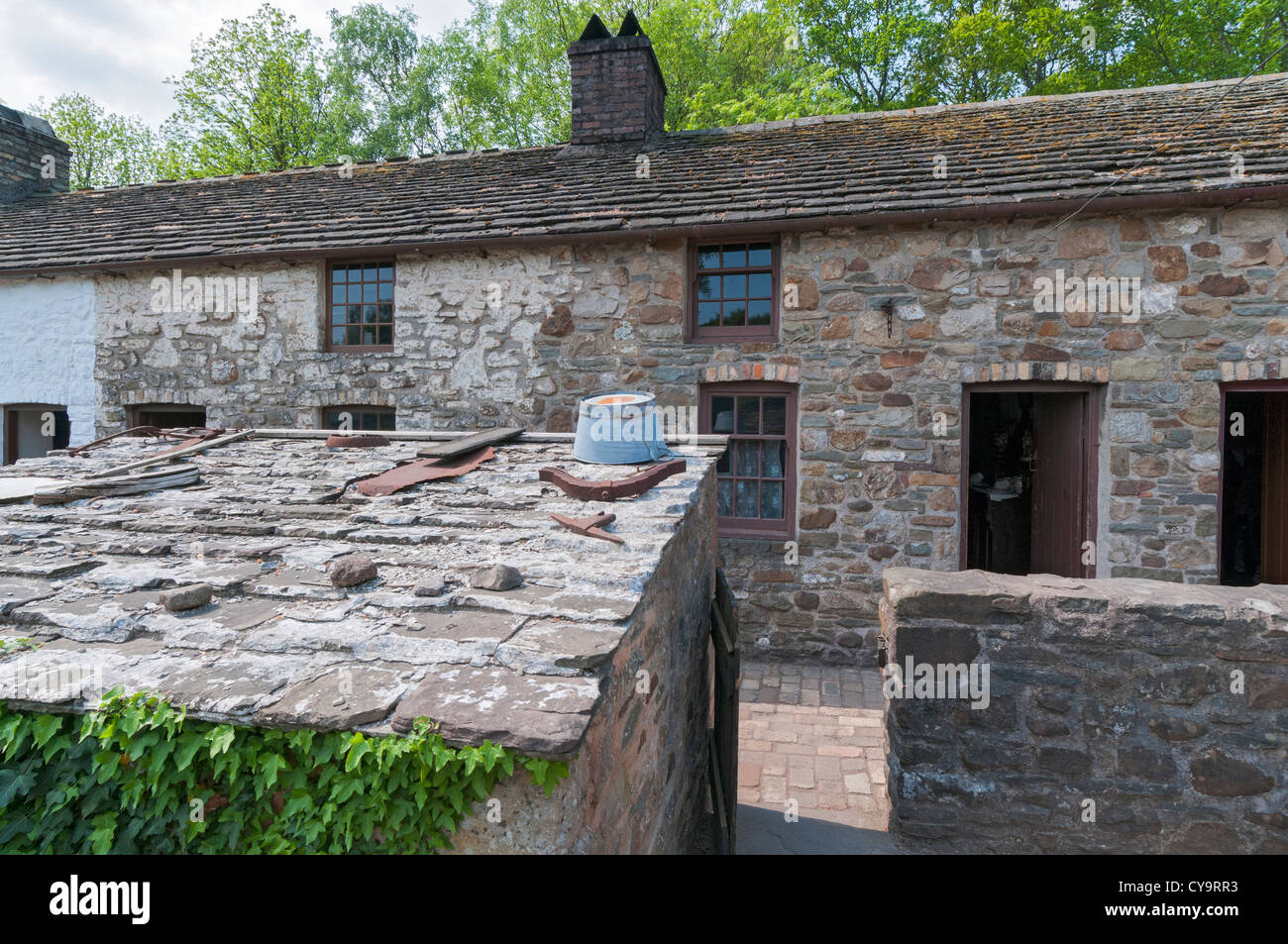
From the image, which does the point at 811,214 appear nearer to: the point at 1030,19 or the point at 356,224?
the point at 356,224

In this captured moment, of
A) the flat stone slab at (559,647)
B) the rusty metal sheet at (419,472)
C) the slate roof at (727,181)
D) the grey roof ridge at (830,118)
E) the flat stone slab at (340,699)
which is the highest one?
the grey roof ridge at (830,118)

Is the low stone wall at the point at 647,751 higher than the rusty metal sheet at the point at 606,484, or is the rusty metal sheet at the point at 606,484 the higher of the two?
the rusty metal sheet at the point at 606,484

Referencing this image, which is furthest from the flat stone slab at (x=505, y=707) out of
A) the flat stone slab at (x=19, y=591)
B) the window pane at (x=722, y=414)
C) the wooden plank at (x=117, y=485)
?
the window pane at (x=722, y=414)

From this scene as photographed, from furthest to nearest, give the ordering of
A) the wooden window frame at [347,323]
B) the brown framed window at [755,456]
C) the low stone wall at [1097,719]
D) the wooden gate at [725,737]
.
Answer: the wooden window frame at [347,323]
the brown framed window at [755,456]
the wooden gate at [725,737]
the low stone wall at [1097,719]

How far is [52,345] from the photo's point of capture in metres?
9.34

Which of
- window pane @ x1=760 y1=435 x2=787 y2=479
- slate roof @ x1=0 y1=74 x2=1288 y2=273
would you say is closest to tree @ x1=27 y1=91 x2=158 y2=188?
slate roof @ x1=0 y1=74 x2=1288 y2=273

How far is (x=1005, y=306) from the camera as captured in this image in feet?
22.2

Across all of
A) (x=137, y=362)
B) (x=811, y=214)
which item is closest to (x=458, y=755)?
(x=811, y=214)

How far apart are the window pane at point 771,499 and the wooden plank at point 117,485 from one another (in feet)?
16.7

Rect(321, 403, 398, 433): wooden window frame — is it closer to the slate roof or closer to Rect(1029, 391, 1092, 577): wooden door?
the slate roof

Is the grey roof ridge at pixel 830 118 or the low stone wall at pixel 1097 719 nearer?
the low stone wall at pixel 1097 719

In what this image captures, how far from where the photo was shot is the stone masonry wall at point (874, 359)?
6449 mm

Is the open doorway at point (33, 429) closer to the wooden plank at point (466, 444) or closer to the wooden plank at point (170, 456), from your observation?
the wooden plank at point (170, 456)

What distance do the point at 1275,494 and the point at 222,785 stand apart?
34.6 feet
